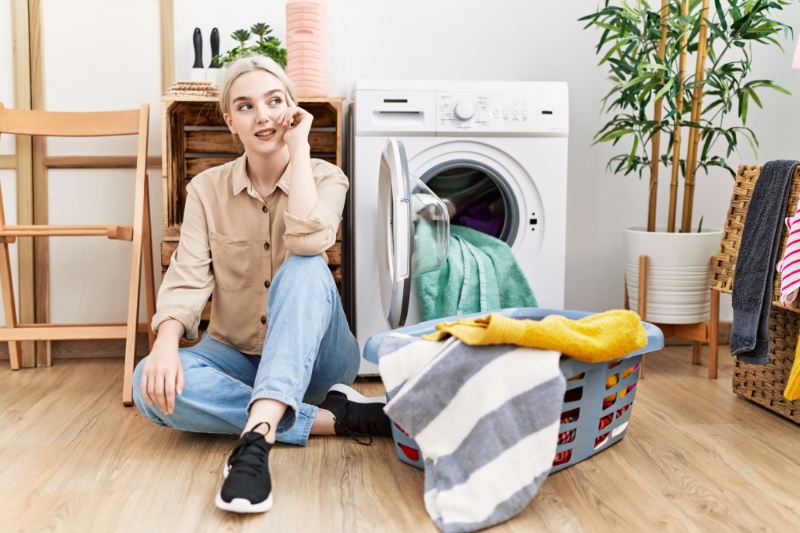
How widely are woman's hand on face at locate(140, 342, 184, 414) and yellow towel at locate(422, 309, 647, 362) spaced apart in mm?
501

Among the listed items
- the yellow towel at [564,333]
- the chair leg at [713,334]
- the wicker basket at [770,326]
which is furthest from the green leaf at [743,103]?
the yellow towel at [564,333]

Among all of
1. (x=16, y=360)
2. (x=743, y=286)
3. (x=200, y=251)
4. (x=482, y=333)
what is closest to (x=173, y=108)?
(x=200, y=251)

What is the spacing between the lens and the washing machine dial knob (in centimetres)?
215

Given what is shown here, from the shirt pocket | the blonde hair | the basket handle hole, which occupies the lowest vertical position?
the basket handle hole

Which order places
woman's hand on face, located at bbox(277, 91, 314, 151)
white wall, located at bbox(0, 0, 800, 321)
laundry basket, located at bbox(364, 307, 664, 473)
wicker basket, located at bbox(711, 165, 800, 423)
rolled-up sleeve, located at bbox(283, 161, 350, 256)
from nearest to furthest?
laundry basket, located at bbox(364, 307, 664, 473)
rolled-up sleeve, located at bbox(283, 161, 350, 256)
woman's hand on face, located at bbox(277, 91, 314, 151)
wicker basket, located at bbox(711, 165, 800, 423)
white wall, located at bbox(0, 0, 800, 321)

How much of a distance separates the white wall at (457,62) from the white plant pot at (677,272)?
0.41 m

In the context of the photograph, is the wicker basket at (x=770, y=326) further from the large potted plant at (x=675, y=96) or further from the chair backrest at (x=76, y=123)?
the chair backrest at (x=76, y=123)

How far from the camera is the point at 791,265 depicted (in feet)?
5.63

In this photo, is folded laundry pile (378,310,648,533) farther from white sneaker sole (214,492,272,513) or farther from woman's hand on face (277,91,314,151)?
woman's hand on face (277,91,314,151)

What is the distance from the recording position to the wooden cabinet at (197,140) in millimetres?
2227

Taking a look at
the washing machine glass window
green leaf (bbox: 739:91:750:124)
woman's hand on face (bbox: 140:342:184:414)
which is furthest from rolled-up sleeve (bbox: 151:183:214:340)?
green leaf (bbox: 739:91:750:124)

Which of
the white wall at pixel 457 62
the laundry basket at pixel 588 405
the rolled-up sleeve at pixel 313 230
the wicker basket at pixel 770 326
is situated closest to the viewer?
the laundry basket at pixel 588 405

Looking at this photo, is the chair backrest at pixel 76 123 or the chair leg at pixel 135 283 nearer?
the chair leg at pixel 135 283

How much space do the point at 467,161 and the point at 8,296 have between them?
149 centimetres
